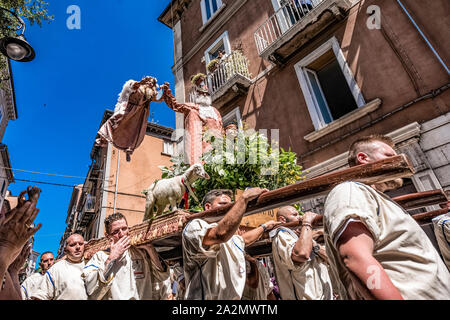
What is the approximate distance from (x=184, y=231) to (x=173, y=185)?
1068 millimetres

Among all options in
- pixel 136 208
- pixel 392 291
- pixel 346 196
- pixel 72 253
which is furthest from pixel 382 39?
pixel 136 208

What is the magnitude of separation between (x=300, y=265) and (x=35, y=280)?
347cm

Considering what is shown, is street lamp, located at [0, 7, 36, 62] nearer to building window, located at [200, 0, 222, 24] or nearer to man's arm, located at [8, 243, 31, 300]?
man's arm, located at [8, 243, 31, 300]

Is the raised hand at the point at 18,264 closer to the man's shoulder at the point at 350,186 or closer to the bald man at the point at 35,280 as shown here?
the bald man at the point at 35,280

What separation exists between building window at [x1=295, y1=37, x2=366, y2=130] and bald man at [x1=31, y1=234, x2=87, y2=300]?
5.74m

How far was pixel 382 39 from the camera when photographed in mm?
5809

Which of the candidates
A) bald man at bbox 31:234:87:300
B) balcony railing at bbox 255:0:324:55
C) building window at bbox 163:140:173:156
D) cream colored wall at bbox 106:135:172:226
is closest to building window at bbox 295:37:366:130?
balcony railing at bbox 255:0:324:55

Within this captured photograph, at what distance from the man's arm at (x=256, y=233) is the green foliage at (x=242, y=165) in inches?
28.6

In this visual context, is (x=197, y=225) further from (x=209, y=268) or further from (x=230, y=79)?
(x=230, y=79)

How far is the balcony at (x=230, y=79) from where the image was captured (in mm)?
8562

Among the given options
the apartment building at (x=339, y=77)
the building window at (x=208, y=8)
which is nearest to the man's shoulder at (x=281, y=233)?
the apartment building at (x=339, y=77)

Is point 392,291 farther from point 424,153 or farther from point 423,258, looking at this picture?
point 424,153

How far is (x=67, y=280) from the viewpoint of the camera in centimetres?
309

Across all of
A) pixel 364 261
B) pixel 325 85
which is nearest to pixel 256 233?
pixel 364 261
